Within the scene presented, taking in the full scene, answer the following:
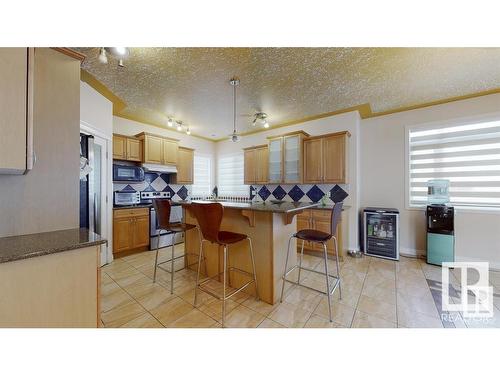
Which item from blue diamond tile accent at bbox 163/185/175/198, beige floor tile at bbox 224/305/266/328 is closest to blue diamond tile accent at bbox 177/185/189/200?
blue diamond tile accent at bbox 163/185/175/198

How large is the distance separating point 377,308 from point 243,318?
4.45 ft

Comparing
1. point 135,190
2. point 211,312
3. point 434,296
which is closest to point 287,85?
point 211,312

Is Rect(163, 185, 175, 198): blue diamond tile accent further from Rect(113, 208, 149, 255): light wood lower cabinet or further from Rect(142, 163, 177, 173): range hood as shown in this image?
Rect(113, 208, 149, 255): light wood lower cabinet

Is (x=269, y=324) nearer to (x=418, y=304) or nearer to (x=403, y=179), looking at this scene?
(x=418, y=304)

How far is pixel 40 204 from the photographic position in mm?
1369

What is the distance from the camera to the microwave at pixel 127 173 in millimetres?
3387

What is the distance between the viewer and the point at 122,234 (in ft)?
10.7

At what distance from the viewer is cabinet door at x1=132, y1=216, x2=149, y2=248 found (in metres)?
3.43

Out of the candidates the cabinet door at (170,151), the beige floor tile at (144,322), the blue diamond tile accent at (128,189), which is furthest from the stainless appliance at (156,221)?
the beige floor tile at (144,322)

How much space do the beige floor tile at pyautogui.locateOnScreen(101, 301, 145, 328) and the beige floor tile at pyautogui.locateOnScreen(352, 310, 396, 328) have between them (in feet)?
6.63

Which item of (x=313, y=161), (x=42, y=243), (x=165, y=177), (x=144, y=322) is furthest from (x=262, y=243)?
(x=165, y=177)
